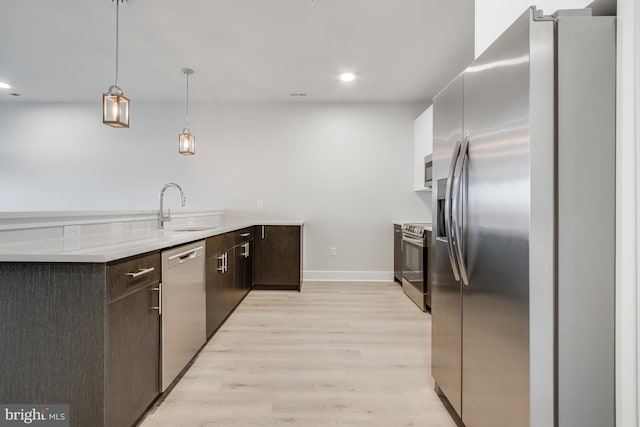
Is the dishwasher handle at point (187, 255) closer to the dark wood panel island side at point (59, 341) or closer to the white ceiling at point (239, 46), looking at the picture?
the dark wood panel island side at point (59, 341)

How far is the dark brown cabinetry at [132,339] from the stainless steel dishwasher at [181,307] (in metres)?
0.08

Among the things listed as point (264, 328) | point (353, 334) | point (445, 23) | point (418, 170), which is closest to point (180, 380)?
point (264, 328)

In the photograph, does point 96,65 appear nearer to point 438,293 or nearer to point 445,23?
point 445,23

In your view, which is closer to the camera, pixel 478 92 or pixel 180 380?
pixel 478 92

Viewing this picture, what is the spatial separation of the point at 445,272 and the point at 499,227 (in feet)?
1.94

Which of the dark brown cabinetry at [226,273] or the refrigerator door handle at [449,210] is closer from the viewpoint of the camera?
the refrigerator door handle at [449,210]

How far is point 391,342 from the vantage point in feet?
9.05

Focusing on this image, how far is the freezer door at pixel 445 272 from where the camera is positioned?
1.62 meters

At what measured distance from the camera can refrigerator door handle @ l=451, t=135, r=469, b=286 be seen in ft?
4.72

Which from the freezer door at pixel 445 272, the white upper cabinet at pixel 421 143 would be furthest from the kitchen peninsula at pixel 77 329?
the white upper cabinet at pixel 421 143

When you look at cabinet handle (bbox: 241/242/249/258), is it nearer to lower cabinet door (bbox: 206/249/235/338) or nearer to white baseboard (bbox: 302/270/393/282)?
lower cabinet door (bbox: 206/249/235/338)

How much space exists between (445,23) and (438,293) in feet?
7.52

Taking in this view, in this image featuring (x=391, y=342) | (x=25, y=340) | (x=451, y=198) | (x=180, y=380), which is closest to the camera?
(x=25, y=340)
